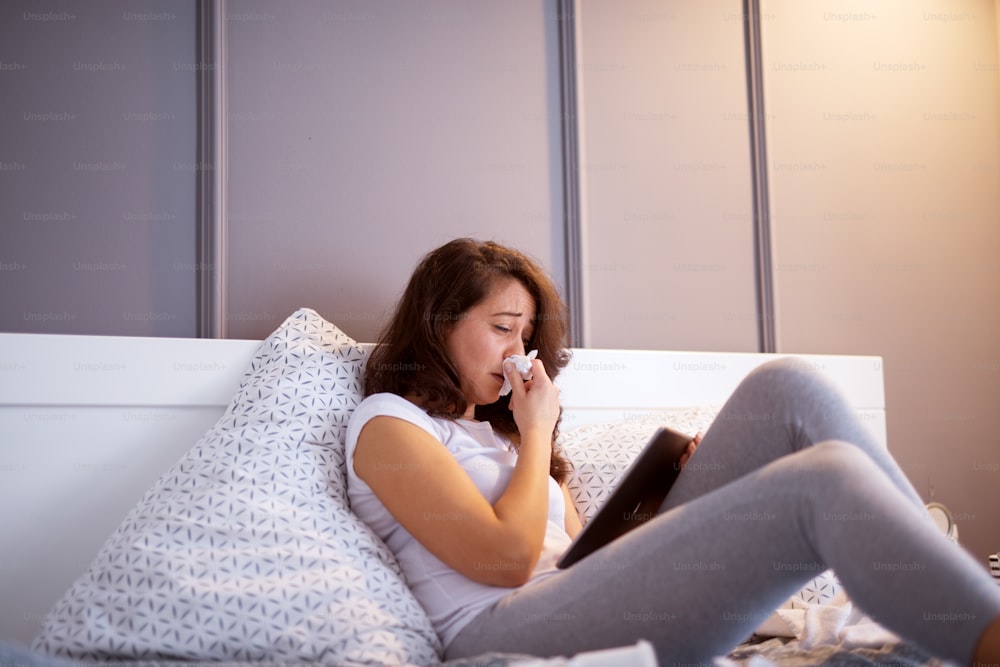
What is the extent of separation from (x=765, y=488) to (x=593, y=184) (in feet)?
4.29

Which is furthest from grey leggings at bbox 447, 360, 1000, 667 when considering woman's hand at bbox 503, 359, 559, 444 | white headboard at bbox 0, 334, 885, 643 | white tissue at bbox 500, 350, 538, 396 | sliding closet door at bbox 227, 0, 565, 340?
sliding closet door at bbox 227, 0, 565, 340

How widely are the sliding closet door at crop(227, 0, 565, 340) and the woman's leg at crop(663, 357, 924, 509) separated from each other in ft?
2.96

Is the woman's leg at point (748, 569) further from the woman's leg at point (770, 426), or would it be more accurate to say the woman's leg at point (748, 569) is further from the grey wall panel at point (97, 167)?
the grey wall panel at point (97, 167)

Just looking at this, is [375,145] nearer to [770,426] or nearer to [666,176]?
[666,176]

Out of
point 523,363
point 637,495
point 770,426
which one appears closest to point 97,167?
point 523,363

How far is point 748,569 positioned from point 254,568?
0.70 m

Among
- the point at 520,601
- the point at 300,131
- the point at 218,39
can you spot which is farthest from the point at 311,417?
the point at 218,39

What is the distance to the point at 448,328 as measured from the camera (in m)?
1.67

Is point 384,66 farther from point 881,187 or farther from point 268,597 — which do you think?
point 881,187

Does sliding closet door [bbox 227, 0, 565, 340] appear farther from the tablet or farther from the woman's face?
the tablet

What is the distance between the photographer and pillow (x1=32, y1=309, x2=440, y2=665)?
1212 mm

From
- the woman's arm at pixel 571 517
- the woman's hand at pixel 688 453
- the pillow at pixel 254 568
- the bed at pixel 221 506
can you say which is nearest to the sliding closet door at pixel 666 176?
the bed at pixel 221 506

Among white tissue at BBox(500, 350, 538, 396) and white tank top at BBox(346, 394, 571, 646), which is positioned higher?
white tissue at BBox(500, 350, 538, 396)

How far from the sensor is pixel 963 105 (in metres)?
2.68
